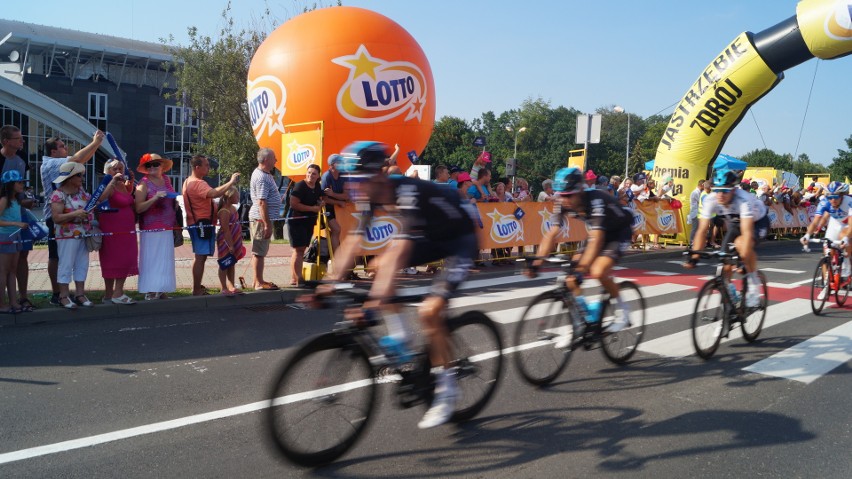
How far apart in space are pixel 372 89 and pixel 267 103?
102 inches

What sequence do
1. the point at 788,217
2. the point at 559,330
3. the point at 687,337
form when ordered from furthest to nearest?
the point at 788,217 < the point at 687,337 < the point at 559,330

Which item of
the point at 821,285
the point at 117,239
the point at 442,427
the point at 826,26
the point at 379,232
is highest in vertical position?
the point at 826,26

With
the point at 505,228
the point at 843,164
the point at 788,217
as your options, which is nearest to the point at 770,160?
the point at 843,164

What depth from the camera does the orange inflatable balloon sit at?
13.4 metres

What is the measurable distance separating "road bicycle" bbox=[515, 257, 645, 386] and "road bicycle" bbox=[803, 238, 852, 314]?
4.52 m

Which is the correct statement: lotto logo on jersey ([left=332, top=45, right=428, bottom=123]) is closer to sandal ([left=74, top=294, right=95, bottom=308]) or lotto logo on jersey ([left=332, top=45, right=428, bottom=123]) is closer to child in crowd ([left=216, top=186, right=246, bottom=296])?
child in crowd ([left=216, top=186, right=246, bottom=296])

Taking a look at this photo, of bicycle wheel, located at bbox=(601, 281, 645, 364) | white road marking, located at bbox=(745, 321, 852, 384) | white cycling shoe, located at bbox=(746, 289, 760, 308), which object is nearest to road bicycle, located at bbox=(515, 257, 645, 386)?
bicycle wheel, located at bbox=(601, 281, 645, 364)

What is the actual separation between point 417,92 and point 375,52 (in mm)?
1376

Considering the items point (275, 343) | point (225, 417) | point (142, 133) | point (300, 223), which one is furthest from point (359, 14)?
point (142, 133)

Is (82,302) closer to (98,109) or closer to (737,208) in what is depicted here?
(737,208)

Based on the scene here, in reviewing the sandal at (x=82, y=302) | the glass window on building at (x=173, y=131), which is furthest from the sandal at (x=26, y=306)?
the glass window on building at (x=173, y=131)

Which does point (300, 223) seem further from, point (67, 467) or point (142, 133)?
point (142, 133)

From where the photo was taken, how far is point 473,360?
4469 mm

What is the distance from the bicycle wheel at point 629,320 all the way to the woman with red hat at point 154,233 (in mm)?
6021
